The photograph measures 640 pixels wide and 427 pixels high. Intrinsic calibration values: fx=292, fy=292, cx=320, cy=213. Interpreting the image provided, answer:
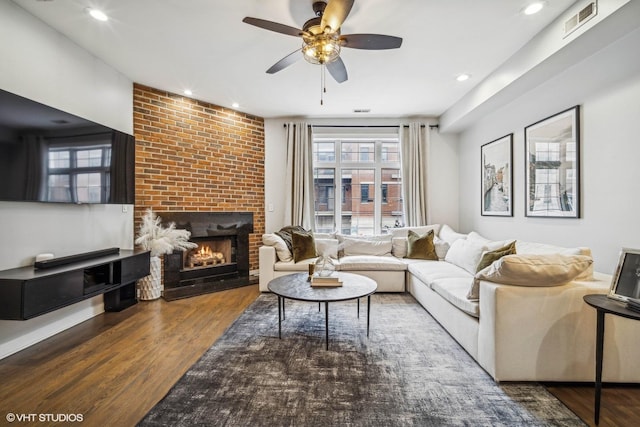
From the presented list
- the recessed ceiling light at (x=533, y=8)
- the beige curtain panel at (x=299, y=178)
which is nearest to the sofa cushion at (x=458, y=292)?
the recessed ceiling light at (x=533, y=8)

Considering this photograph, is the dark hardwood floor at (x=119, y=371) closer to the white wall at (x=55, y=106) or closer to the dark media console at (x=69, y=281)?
the white wall at (x=55, y=106)

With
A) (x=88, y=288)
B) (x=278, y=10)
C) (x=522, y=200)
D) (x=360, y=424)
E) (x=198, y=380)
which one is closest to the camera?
(x=360, y=424)

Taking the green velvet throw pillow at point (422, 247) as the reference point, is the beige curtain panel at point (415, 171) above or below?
above

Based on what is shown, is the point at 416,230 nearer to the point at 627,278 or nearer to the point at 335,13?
the point at 627,278

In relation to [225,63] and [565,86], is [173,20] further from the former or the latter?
[565,86]

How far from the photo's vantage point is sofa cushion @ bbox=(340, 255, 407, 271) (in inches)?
154

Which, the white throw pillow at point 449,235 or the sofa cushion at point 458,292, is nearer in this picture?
the sofa cushion at point 458,292

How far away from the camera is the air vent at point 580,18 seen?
75.8 inches

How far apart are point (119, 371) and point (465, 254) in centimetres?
345

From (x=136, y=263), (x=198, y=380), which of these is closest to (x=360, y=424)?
(x=198, y=380)

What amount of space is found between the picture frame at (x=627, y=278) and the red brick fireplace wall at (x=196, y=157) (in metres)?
4.21

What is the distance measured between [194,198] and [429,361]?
11.6ft

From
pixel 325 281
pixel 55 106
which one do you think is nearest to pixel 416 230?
pixel 325 281

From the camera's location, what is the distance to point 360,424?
1502 mm
